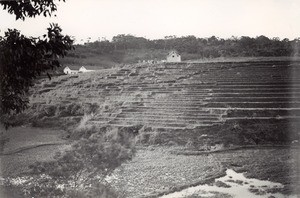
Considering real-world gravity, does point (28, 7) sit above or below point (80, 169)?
above

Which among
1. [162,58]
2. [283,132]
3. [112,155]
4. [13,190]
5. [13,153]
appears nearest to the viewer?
[13,190]

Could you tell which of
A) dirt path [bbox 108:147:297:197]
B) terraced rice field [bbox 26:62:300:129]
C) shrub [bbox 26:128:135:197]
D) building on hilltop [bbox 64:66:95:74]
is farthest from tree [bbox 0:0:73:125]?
building on hilltop [bbox 64:66:95:74]

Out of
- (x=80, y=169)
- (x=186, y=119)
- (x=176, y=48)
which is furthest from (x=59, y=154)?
(x=176, y=48)

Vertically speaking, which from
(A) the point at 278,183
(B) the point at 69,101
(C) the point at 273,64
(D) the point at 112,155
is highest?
(C) the point at 273,64

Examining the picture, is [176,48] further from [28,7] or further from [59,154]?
[28,7]

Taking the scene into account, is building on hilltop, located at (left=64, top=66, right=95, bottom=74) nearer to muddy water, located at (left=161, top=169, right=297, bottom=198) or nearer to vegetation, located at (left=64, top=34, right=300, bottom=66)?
vegetation, located at (left=64, top=34, right=300, bottom=66)

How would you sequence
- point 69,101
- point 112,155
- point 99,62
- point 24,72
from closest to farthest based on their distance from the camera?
point 24,72 < point 112,155 < point 69,101 < point 99,62

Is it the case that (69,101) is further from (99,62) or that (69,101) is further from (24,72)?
(24,72)

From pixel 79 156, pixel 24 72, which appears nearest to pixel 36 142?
pixel 79 156
